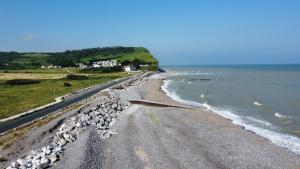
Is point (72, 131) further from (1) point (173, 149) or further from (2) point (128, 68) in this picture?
(2) point (128, 68)

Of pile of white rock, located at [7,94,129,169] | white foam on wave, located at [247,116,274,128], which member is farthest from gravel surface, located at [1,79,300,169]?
white foam on wave, located at [247,116,274,128]

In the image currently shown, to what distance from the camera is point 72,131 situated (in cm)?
2864

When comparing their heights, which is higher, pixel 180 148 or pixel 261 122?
pixel 180 148

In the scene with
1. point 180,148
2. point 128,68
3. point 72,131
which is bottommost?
point 128,68

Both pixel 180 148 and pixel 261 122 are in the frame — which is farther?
pixel 261 122

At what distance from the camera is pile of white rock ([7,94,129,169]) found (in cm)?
2052

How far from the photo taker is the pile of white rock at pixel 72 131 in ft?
67.3

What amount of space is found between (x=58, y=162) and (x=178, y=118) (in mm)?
19698

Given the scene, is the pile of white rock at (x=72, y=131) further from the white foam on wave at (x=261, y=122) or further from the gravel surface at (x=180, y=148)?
the white foam on wave at (x=261, y=122)

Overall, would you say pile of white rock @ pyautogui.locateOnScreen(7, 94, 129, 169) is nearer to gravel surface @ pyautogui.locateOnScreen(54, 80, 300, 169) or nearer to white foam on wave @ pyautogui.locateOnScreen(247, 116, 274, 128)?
gravel surface @ pyautogui.locateOnScreen(54, 80, 300, 169)

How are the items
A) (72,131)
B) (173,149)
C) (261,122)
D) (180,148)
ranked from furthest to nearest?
1. (261,122)
2. (72,131)
3. (180,148)
4. (173,149)

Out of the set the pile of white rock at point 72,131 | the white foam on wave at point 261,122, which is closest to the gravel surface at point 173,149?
the pile of white rock at point 72,131

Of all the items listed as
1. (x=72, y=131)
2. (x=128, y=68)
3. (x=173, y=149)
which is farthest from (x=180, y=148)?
(x=128, y=68)

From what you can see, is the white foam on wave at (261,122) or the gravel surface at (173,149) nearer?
the gravel surface at (173,149)
